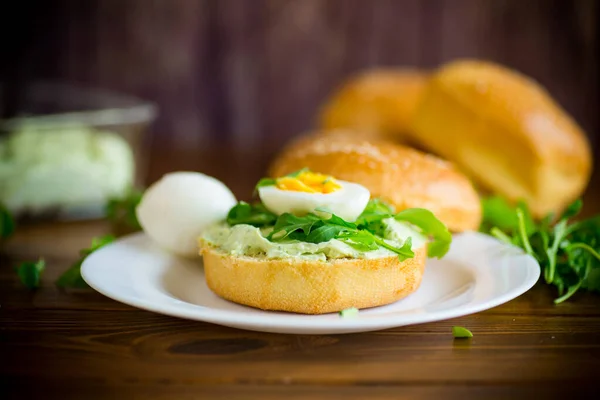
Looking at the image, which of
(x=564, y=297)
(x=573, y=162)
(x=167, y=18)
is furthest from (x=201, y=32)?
(x=564, y=297)

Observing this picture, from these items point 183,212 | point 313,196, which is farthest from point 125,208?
point 313,196

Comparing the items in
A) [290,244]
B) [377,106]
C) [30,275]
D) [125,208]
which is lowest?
[125,208]

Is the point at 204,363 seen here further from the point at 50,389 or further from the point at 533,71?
the point at 533,71

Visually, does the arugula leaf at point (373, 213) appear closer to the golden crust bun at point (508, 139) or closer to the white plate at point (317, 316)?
the white plate at point (317, 316)

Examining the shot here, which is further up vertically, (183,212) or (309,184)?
(309,184)

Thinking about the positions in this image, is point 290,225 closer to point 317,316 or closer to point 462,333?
point 317,316

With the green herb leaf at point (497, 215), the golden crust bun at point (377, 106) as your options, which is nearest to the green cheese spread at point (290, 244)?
the green herb leaf at point (497, 215)

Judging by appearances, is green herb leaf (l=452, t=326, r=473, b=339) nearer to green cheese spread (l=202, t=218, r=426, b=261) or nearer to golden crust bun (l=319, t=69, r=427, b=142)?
green cheese spread (l=202, t=218, r=426, b=261)
